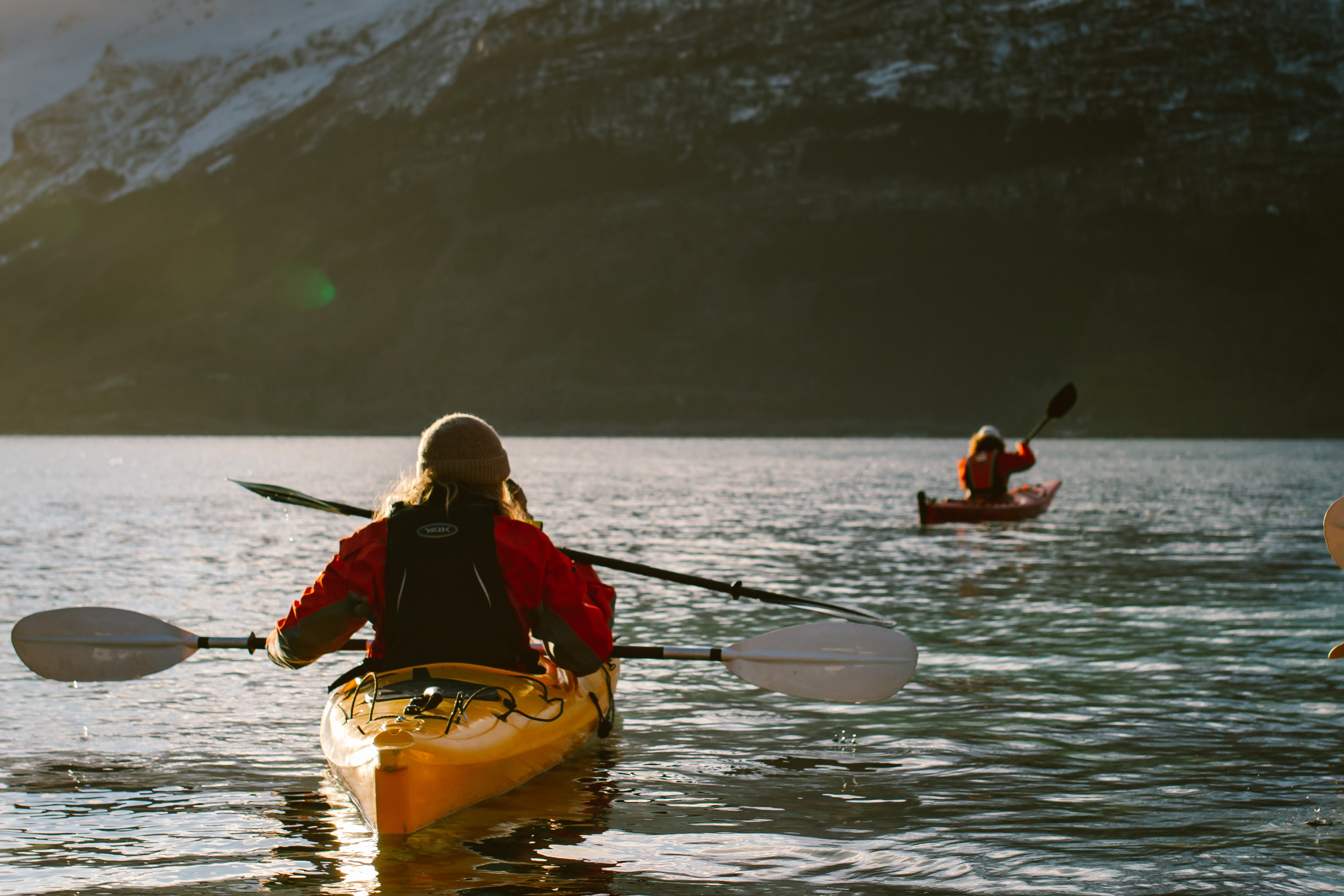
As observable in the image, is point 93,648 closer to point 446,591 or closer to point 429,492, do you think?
point 446,591

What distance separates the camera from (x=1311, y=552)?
22812 mm

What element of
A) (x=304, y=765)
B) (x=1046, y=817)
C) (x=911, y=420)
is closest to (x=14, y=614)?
(x=304, y=765)

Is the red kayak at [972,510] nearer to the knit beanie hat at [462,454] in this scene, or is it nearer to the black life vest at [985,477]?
the black life vest at [985,477]

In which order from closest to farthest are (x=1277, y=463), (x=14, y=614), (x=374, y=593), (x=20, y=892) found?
(x=20, y=892) < (x=374, y=593) < (x=14, y=614) < (x=1277, y=463)

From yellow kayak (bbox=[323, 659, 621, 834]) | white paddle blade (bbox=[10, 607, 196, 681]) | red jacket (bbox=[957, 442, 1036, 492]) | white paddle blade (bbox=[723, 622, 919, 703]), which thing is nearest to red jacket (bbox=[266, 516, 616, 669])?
yellow kayak (bbox=[323, 659, 621, 834])

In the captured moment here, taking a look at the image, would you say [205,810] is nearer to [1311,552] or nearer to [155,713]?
[155,713]

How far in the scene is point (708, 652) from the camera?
27.1ft

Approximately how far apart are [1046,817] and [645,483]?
150 feet

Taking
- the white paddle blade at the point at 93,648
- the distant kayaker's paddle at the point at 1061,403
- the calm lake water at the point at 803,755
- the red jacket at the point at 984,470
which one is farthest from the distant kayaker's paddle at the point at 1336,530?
the distant kayaker's paddle at the point at 1061,403

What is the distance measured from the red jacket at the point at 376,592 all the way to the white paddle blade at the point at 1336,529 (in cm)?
401

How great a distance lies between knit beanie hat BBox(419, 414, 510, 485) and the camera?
6.41m

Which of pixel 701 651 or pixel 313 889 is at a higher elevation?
pixel 701 651

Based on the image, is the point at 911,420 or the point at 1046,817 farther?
the point at 911,420

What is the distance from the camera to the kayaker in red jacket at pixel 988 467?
26.1 meters
